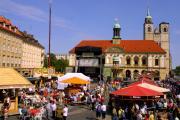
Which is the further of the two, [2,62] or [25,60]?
[25,60]

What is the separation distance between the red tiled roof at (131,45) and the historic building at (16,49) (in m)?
17.5

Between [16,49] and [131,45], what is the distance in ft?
131

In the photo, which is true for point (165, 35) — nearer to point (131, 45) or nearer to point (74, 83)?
point (131, 45)

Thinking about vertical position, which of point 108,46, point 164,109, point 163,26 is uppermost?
point 163,26

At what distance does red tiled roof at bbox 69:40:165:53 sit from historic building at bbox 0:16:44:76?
57.3ft

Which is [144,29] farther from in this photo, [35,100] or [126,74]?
[35,100]

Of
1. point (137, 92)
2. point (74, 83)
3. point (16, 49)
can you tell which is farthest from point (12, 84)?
point (16, 49)

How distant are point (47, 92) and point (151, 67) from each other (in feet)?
213

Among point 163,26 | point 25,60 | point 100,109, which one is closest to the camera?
point 100,109

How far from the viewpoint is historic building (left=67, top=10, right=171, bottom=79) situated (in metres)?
95.1

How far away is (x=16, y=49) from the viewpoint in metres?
69.1

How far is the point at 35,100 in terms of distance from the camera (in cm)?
2720

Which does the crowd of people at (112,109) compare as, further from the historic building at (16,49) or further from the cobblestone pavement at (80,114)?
the historic building at (16,49)

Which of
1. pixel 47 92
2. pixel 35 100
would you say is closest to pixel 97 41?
pixel 47 92
